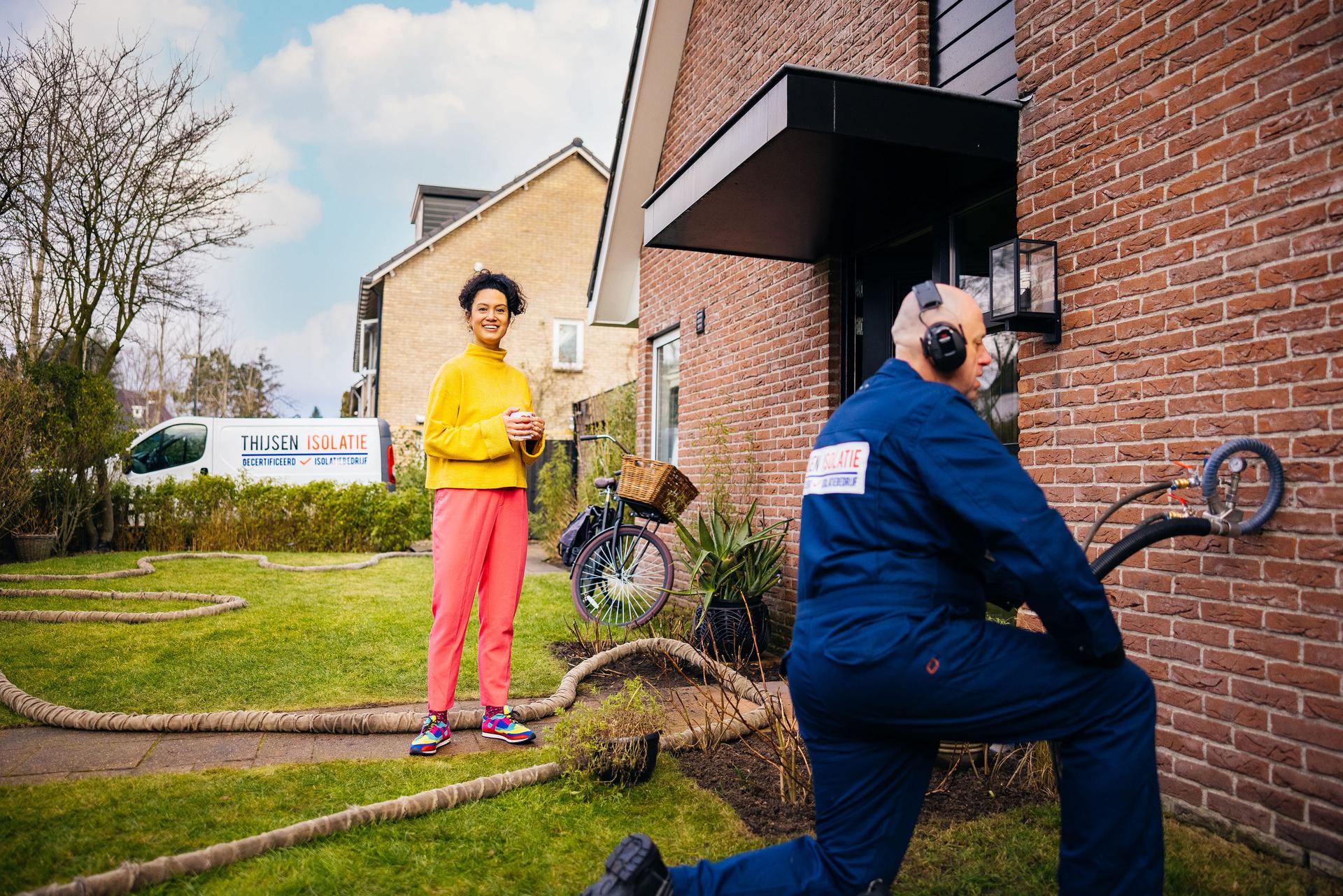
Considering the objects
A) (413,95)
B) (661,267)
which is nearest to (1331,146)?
(661,267)

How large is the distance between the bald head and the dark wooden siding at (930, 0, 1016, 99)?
2651 millimetres

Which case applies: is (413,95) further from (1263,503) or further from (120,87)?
(1263,503)

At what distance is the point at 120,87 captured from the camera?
11.4 metres

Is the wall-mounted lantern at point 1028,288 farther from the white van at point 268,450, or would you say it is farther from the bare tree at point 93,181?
the bare tree at point 93,181

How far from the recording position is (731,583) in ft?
17.9

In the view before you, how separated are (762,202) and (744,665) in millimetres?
2880

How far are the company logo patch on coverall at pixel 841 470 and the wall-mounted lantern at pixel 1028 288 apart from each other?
199cm

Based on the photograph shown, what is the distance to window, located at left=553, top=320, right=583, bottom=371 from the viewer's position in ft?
69.4

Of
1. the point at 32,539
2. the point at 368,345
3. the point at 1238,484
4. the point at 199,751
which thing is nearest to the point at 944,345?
the point at 1238,484

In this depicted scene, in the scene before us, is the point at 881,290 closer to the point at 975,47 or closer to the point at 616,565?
the point at 975,47

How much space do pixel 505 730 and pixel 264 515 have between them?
8.81 metres

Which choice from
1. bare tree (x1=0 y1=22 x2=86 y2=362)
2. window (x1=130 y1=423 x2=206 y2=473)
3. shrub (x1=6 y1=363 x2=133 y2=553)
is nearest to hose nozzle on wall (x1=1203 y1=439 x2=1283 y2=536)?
shrub (x1=6 y1=363 x2=133 y2=553)

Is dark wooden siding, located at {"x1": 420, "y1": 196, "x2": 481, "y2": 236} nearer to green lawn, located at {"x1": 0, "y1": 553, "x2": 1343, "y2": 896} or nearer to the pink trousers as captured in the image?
green lawn, located at {"x1": 0, "y1": 553, "x2": 1343, "y2": 896}

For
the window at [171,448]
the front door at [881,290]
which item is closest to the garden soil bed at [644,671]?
the front door at [881,290]
